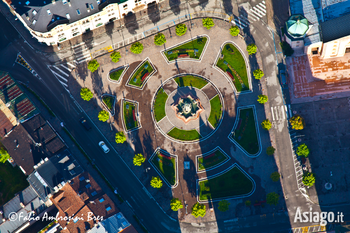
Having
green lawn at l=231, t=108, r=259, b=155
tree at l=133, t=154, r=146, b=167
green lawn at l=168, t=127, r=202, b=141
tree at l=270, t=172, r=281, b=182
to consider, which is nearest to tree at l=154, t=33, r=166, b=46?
green lawn at l=168, t=127, r=202, b=141

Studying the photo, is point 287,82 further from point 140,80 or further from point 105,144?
point 105,144

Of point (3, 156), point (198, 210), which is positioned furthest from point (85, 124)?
point (198, 210)

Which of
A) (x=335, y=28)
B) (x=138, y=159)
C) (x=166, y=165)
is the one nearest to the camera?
(x=335, y=28)

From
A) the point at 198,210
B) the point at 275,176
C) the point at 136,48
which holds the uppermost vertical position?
the point at 136,48

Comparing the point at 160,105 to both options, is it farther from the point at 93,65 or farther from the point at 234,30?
the point at 234,30

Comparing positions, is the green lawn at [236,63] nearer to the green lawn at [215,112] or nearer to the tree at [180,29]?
the green lawn at [215,112]

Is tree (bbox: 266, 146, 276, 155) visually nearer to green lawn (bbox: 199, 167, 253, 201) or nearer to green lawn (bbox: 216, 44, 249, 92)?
green lawn (bbox: 199, 167, 253, 201)

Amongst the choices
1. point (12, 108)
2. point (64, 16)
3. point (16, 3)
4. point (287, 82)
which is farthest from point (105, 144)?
point (287, 82)
